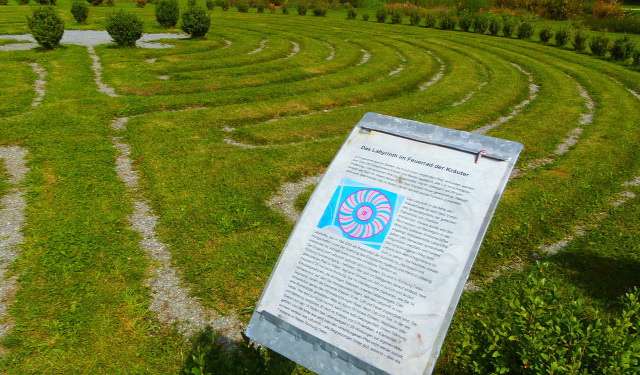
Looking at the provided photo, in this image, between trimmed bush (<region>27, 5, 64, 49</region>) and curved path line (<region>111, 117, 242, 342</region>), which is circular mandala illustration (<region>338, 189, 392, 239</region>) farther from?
trimmed bush (<region>27, 5, 64, 49</region>)

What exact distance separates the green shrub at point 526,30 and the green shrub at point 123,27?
26.6 meters

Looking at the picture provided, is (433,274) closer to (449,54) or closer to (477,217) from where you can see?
(477,217)

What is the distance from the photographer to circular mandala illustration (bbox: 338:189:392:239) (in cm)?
383

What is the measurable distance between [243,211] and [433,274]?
18.7 ft

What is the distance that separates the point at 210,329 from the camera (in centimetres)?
595

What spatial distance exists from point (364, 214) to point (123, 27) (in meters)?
21.1

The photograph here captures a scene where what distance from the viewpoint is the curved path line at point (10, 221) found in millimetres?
6281

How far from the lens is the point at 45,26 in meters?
19.5

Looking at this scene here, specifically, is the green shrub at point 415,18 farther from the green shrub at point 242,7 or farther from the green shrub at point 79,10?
the green shrub at point 79,10

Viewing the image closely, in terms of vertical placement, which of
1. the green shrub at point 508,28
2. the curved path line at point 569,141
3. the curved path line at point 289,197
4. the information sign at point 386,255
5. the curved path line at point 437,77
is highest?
the green shrub at point 508,28

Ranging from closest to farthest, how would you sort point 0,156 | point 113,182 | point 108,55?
1. point 113,182
2. point 0,156
3. point 108,55

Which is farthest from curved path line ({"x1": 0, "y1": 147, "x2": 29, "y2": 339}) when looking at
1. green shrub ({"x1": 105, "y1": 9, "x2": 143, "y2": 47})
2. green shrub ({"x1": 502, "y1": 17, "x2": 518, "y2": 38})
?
green shrub ({"x1": 502, "y1": 17, "x2": 518, "y2": 38})

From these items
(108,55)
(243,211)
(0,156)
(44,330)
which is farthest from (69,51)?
(44,330)

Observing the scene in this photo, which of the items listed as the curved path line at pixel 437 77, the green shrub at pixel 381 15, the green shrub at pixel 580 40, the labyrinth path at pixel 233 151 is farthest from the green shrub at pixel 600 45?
the green shrub at pixel 381 15
